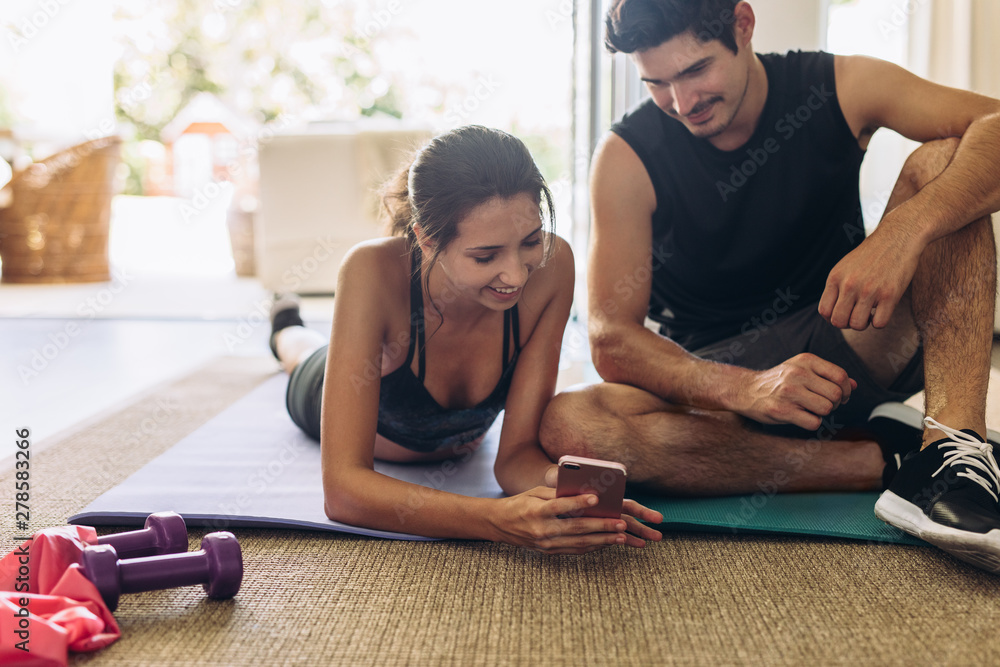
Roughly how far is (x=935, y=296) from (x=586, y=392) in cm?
58

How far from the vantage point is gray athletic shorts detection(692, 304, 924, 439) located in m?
1.47

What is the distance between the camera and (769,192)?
1.49 m

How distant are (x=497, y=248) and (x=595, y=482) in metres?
0.37

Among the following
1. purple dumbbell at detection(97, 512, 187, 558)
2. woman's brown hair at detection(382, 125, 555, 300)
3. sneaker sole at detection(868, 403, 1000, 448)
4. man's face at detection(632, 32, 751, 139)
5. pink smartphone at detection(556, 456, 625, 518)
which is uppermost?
man's face at detection(632, 32, 751, 139)

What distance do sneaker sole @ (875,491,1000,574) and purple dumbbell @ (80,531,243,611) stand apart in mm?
909

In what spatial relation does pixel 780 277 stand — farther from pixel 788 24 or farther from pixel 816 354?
pixel 788 24

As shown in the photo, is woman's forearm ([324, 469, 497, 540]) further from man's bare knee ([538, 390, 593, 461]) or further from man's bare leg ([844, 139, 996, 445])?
man's bare leg ([844, 139, 996, 445])

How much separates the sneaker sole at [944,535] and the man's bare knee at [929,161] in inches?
20.9

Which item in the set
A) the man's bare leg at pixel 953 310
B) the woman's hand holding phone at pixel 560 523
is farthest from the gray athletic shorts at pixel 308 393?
the man's bare leg at pixel 953 310

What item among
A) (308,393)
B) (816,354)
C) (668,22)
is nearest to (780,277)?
(816,354)

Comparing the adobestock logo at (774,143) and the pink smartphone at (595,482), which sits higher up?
the adobestock logo at (774,143)

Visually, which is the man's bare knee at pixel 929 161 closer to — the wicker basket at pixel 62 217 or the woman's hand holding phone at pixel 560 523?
the woman's hand holding phone at pixel 560 523

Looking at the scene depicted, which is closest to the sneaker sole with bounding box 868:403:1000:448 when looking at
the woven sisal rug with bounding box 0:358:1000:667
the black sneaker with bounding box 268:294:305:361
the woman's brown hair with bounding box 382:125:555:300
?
the woven sisal rug with bounding box 0:358:1000:667

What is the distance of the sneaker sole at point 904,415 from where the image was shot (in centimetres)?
158
